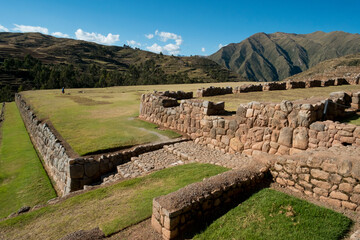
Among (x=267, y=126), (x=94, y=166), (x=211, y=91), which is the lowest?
(x=94, y=166)

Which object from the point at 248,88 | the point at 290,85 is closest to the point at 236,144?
the point at 248,88

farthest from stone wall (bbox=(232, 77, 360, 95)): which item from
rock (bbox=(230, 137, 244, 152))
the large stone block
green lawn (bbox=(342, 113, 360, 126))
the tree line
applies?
the tree line

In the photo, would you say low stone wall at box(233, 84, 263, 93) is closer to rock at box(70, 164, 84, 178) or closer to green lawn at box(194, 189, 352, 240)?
rock at box(70, 164, 84, 178)

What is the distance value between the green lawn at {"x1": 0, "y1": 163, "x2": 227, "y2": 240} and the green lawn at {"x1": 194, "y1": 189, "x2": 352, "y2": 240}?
76.3 inches

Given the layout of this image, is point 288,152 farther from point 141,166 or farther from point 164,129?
point 164,129

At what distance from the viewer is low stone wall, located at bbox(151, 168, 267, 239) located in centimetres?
470

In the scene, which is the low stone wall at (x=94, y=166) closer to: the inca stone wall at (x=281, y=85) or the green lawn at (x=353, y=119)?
the green lawn at (x=353, y=119)

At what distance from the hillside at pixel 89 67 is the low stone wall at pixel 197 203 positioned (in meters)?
67.6

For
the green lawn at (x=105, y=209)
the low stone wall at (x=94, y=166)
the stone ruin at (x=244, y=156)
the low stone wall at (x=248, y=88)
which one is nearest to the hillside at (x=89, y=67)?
the low stone wall at (x=248, y=88)

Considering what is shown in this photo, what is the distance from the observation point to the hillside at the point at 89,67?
237 ft

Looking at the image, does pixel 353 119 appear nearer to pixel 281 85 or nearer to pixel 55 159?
pixel 55 159

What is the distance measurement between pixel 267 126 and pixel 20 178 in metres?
11.3

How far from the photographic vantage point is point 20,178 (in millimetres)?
11289

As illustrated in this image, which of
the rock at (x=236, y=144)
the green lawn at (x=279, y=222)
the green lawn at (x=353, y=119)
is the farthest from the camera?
the rock at (x=236, y=144)
